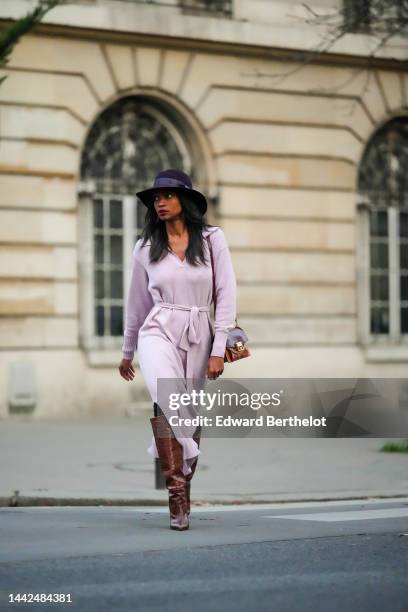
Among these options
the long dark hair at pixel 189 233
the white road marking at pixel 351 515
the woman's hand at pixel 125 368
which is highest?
the long dark hair at pixel 189 233

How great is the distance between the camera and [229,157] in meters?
19.9

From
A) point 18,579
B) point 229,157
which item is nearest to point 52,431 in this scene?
point 229,157

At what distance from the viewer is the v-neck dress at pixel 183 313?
8211 mm

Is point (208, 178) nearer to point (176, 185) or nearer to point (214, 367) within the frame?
point (176, 185)

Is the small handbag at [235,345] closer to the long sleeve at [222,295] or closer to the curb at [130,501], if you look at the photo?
the long sleeve at [222,295]

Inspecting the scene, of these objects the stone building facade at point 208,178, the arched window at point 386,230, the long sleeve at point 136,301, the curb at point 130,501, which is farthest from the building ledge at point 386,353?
the long sleeve at point 136,301

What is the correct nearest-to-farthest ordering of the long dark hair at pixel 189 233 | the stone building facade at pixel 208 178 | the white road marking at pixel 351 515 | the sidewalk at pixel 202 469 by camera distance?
the long dark hair at pixel 189 233 → the white road marking at pixel 351 515 → the sidewalk at pixel 202 469 → the stone building facade at pixel 208 178

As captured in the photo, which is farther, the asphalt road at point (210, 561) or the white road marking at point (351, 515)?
the white road marking at point (351, 515)

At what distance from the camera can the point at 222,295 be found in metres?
8.36

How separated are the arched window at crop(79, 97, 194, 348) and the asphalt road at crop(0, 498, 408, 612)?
394 inches

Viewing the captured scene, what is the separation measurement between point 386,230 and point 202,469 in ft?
31.7

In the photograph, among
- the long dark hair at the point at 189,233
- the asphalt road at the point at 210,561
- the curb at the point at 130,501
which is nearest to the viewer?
the asphalt road at the point at 210,561

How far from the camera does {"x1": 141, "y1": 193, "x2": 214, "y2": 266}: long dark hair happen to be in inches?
328

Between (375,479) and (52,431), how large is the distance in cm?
537
